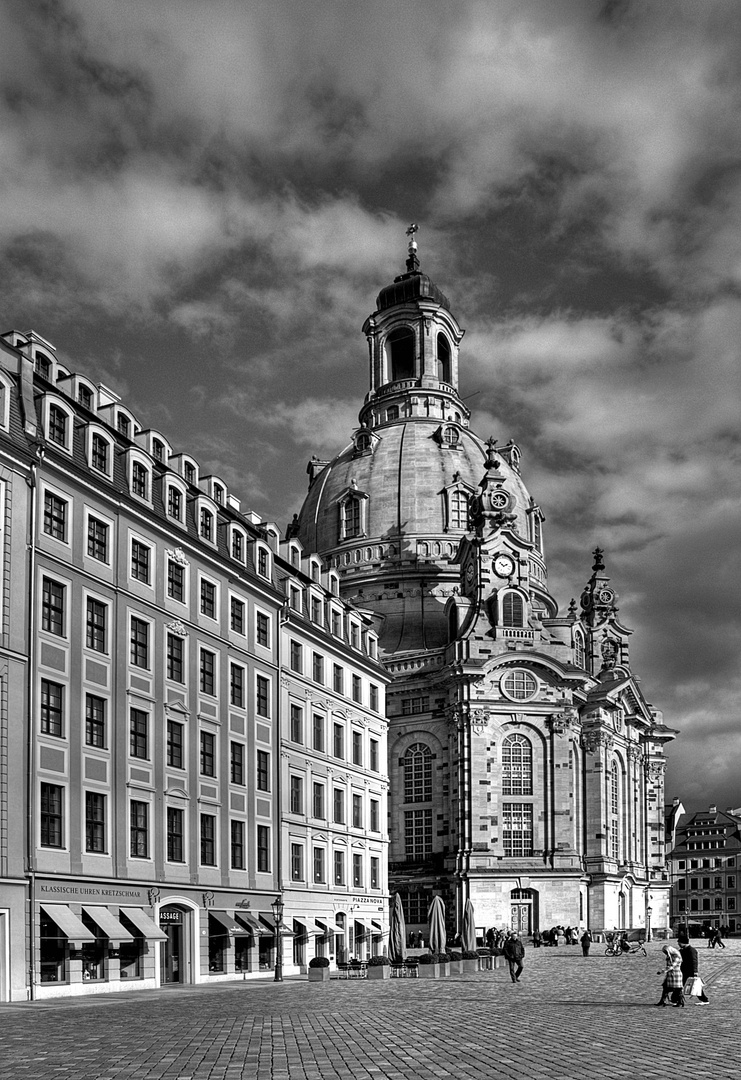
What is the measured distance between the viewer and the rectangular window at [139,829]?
56.7 m

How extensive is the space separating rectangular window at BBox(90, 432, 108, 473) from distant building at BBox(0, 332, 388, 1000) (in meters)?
0.08

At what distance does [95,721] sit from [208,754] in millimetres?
10268

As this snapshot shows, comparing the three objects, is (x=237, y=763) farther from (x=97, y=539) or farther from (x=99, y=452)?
(x=99, y=452)

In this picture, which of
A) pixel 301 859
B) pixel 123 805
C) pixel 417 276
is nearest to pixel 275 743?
pixel 301 859

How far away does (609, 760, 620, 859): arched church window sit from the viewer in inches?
5763

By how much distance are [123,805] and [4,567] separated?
1221 cm

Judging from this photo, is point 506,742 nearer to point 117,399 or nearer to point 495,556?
point 495,556

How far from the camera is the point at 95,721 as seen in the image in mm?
55031

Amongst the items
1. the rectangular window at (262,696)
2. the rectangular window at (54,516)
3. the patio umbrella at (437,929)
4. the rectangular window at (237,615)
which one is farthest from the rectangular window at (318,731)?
the rectangular window at (54,516)

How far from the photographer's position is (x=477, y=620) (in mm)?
143125

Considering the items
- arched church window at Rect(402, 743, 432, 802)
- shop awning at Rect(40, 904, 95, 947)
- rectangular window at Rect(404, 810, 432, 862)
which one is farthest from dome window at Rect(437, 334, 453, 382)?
shop awning at Rect(40, 904, 95, 947)

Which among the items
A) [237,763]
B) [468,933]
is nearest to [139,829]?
[237,763]

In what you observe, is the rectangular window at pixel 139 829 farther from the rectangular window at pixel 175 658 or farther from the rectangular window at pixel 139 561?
the rectangular window at pixel 139 561

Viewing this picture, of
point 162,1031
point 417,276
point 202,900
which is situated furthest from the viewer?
point 417,276
